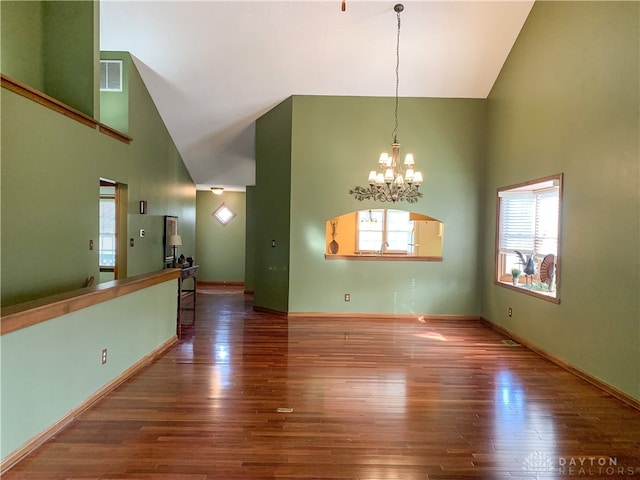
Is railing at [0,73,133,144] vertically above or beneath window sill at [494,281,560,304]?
above

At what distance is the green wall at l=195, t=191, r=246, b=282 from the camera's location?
980cm

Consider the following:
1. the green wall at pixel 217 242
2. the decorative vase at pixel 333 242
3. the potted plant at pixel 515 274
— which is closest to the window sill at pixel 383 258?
the decorative vase at pixel 333 242

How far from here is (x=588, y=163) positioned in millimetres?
3689

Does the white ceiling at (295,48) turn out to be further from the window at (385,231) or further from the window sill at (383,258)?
the window sill at (383,258)

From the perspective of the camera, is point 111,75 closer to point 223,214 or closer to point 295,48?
point 295,48

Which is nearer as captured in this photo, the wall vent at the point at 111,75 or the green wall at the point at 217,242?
the wall vent at the point at 111,75

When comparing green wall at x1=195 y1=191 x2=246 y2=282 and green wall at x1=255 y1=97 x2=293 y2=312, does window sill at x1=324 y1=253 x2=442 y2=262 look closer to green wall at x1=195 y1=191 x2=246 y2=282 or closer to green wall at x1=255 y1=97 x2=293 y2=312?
green wall at x1=255 y1=97 x2=293 y2=312

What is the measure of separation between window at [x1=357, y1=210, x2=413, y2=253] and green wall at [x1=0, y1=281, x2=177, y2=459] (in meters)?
4.78

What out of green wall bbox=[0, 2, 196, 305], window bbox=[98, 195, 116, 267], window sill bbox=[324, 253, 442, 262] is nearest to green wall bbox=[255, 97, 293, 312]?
window sill bbox=[324, 253, 442, 262]

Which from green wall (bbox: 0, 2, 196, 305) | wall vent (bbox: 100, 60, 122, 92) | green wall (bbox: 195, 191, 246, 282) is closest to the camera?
green wall (bbox: 0, 2, 196, 305)

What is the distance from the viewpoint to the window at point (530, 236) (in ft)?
14.7

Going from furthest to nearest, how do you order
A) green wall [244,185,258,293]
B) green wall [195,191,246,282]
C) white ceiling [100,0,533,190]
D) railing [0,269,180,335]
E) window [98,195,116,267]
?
green wall [195,191,246,282]
green wall [244,185,258,293]
window [98,195,116,267]
white ceiling [100,0,533,190]
railing [0,269,180,335]

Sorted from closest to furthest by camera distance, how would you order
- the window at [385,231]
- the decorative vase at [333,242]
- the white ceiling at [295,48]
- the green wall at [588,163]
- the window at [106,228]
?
the green wall at [588,163], the white ceiling at [295,48], the window at [106,228], the decorative vase at [333,242], the window at [385,231]

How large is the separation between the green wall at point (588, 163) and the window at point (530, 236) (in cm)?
17
